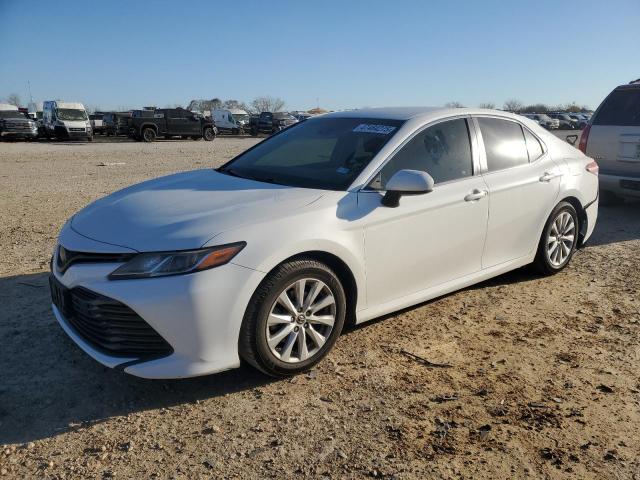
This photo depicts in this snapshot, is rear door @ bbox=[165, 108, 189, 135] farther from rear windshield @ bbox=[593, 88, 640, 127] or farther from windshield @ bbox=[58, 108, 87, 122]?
rear windshield @ bbox=[593, 88, 640, 127]

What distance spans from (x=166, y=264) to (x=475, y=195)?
7.86ft

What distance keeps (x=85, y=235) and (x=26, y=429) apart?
110cm

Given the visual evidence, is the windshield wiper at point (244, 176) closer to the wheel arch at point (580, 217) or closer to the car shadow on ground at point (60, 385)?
the car shadow on ground at point (60, 385)

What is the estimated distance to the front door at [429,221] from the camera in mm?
3689

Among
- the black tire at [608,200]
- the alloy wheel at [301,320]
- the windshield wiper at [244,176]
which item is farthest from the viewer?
the black tire at [608,200]

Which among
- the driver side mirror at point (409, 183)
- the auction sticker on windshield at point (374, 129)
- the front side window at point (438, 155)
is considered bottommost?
the driver side mirror at point (409, 183)

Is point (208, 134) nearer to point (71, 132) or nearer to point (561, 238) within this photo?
point (71, 132)

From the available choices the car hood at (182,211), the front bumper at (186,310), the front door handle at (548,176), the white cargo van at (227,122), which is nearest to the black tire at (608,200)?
the front door handle at (548,176)

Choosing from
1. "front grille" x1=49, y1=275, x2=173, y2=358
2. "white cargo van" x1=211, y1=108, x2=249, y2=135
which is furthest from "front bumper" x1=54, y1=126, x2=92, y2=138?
"front grille" x1=49, y1=275, x2=173, y2=358

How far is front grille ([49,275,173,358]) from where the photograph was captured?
9.77 ft

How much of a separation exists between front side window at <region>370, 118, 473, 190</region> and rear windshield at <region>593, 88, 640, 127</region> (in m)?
4.72

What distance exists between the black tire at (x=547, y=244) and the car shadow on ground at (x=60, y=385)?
2.06m

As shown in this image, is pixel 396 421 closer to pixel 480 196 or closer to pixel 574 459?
pixel 574 459

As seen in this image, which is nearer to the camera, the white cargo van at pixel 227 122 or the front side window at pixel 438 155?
the front side window at pixel 438 155
